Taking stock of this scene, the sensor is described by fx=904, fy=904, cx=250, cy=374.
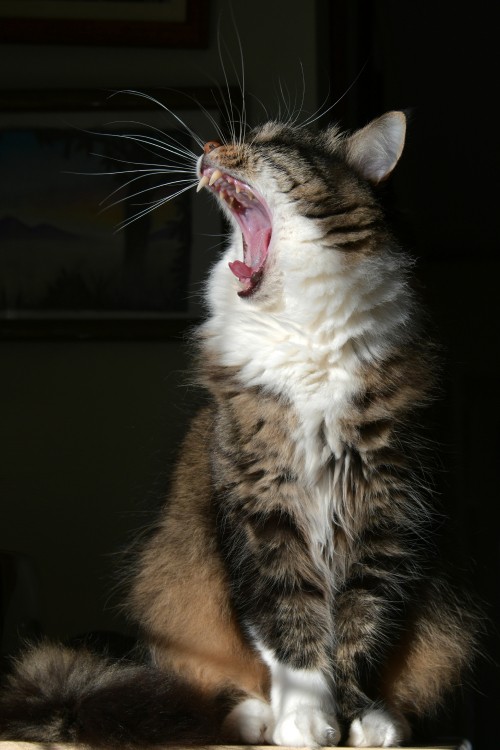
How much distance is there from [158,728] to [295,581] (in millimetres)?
286

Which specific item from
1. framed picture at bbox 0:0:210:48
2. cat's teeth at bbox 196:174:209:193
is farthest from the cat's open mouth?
framed picture at bbox 0:0:210:48

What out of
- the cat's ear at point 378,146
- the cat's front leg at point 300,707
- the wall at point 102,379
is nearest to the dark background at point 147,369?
the wall at point 102,379

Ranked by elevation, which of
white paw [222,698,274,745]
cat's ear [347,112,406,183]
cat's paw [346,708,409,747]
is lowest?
white paw [222,698,274,745]

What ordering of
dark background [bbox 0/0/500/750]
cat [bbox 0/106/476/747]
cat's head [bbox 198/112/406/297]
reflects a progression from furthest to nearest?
1. dark background [bbox 0/0/500/750]
2. cat's head [bbox 198/112/406/297]
3. cat [bbox 0/106/476/747]

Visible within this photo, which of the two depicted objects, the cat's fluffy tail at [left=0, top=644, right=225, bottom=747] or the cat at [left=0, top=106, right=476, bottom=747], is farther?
the cat at [left=0, top=106, right=476, bottom=747]

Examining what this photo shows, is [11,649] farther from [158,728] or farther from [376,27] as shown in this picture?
[376,27]

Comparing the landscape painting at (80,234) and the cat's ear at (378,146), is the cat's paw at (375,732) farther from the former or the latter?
the landscape painting at (80,234)

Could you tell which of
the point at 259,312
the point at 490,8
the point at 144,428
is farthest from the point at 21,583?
the point at 490,8

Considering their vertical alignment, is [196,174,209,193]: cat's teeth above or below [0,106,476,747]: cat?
above

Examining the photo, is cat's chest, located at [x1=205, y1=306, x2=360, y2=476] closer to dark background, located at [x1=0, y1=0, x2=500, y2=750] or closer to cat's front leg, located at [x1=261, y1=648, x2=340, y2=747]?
cat's front leg, located at [x1=261, y1=648, x2=340, y2=747]

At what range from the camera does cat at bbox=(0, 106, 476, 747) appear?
4.10ft

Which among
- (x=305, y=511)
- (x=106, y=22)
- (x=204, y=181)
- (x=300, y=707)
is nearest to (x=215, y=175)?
(x=204, y=181)

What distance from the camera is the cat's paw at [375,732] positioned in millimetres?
1204

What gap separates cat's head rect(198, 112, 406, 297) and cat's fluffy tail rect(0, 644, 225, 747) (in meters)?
0.59
